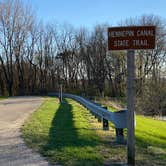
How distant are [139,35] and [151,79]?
1964 inches

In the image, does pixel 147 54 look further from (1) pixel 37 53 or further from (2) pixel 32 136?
(2) pixel 32 136

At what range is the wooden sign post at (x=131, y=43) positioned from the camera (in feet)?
23.8

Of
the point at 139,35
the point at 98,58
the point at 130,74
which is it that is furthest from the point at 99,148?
the point at 98,58

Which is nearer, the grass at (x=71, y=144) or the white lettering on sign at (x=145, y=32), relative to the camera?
the white lettering on sign at (x=145, y=32)

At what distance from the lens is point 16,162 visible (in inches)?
282

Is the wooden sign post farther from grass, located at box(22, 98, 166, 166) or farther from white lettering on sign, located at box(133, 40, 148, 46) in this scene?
grass, located at box(22, 98, 166, 166)

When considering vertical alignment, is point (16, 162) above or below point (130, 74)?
below

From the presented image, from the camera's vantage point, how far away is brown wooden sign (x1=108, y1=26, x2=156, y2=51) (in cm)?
724

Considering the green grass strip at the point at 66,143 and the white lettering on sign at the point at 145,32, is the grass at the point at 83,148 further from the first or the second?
the white lettering on sign at the point at 145,32

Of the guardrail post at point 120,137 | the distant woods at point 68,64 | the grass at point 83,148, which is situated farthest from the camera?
the distant woods at point 68,64

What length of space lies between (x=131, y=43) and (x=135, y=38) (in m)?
0.13

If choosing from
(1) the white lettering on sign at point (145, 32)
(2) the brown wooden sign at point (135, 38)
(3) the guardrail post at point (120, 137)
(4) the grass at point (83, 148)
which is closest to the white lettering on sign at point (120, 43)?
(2) the brown wooden sign at point (135, 38)

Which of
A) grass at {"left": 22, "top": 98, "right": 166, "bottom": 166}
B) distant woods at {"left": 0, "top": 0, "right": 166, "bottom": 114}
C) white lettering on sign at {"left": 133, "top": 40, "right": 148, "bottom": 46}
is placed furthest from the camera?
distant woods at {"left": 0, "top": 0, "right": 166, "bottom": 114}

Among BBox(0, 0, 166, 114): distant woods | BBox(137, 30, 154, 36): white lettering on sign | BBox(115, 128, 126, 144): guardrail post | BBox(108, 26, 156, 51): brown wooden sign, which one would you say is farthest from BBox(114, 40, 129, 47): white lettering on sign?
BBox(0, 0, 166, 114): distant woods
